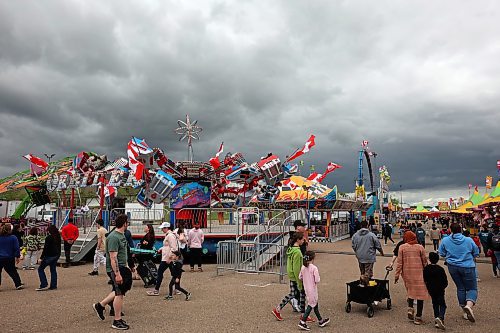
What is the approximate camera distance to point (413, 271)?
624 cm

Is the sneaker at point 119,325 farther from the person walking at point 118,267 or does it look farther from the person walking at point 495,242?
the person walking at point 495,242

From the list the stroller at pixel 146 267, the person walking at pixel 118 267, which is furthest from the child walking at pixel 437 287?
the stroller at pixel 146 267

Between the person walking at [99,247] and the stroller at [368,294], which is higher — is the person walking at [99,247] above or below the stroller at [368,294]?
above

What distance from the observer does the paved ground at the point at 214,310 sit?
19.6 feet

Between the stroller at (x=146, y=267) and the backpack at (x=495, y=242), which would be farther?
the backpack at (x=495, y=242)

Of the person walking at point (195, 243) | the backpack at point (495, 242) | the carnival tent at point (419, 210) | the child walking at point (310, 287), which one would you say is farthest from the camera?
the carnival tent at point (419, 210)

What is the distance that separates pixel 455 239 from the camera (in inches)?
254

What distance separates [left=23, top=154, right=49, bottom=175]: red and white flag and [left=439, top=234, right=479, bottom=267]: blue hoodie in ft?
67.5

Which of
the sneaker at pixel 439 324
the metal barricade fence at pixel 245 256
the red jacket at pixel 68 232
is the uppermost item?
the red jacket at pixel 68 232

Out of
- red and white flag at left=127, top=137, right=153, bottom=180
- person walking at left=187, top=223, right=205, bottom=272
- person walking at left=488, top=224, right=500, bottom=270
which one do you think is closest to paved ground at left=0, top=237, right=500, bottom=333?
person walking at left=488, top=224, right=500, bottom=270

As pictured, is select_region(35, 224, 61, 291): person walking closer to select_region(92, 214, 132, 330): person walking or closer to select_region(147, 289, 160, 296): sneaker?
select_region(147, 289, 160, 296): sneaker

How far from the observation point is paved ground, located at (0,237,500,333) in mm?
5973

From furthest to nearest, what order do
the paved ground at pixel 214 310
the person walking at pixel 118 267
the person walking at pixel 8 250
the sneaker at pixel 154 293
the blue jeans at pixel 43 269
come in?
the blue jeans at pixel 43 269
the person walking at pixel 8 250
the sneaker at pixel 154 293
the paved ground at pixel 214 310
the person walking at pixel 118 267

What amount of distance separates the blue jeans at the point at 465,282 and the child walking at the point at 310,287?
7.35 ft
